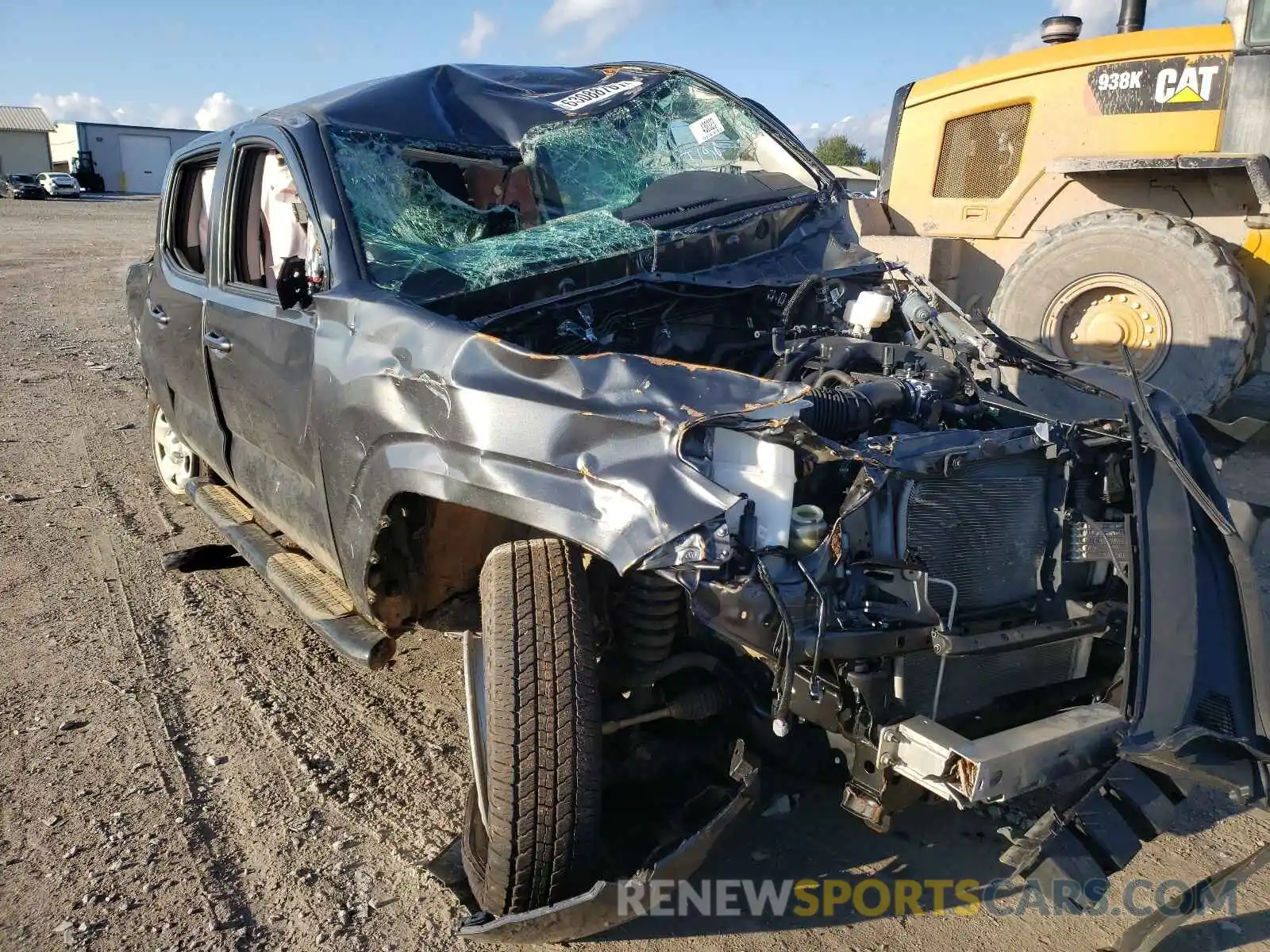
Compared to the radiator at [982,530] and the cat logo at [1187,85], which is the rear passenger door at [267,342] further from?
the cat logo at [1187,85]

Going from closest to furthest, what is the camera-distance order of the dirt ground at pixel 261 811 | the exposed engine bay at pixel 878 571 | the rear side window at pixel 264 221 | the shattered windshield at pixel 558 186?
the exposed engine bay at pixel 878 571 → the dirt ground at pixel 261 811 → the shattered windshield at pixel 558 186 → the rear side window at pixel 264 221

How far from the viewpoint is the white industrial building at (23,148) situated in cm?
5388

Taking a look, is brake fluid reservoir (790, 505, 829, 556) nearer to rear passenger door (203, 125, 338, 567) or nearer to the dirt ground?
the dirt ground

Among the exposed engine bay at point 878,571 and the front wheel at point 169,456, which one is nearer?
the exposed engine bay at point 878,571

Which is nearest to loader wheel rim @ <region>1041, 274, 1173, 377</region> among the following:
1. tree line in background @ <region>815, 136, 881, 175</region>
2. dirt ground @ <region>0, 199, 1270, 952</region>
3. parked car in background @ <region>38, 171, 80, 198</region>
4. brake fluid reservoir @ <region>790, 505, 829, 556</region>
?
dirt ground @ <region>0, 199, 1270, 952</region>

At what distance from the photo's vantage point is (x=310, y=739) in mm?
3303

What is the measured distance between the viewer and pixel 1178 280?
19.2 feet

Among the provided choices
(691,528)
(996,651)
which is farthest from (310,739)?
(996,651)

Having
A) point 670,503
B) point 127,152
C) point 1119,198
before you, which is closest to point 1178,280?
point 1119,198

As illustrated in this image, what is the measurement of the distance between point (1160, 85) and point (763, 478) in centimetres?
572

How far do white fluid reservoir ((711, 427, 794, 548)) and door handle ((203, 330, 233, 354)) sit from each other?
7.66ft

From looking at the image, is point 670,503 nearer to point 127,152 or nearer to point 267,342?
point 267,342

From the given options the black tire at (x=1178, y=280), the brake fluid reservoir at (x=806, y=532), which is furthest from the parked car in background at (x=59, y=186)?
the brake fluid reservoir at (x=806, y=532)

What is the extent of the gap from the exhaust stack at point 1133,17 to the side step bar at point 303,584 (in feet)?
22.2
